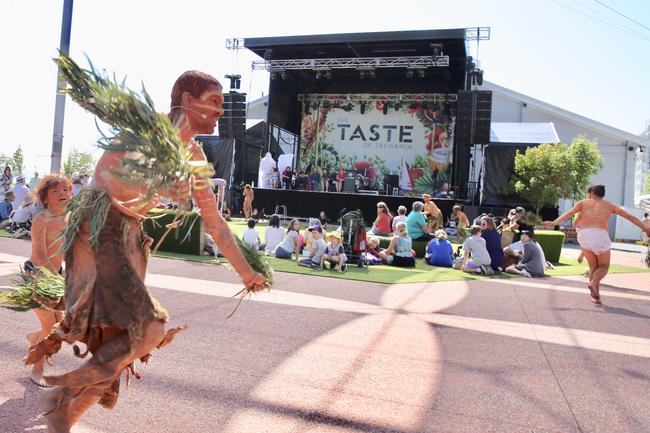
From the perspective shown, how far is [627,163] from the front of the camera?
32281 millimetres

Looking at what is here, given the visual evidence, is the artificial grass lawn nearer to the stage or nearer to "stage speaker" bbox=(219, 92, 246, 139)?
the stage

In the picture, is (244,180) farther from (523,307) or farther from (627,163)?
(627,163)

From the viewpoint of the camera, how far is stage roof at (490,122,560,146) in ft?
84.3

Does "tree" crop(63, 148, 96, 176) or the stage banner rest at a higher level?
the stage banner

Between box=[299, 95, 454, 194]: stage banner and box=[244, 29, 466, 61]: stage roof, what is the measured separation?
418 centimetres

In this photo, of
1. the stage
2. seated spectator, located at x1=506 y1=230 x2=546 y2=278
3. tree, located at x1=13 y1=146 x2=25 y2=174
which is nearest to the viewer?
seated spectator, located at x1=506 y1=230 x2=546 y2=278

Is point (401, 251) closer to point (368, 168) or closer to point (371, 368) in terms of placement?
point (371, 368)

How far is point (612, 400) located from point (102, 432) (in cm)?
361

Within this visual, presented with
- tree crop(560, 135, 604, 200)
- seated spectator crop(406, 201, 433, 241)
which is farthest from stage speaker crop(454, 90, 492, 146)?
seated spectator crop(406, 201, 433, 241)

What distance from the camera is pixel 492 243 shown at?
1185cm

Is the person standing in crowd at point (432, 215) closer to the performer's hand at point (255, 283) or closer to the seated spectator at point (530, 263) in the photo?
the seated spectator at point (530, 263)

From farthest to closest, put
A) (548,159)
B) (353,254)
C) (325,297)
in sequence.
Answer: (548,159) → (353,254) → (325,297)

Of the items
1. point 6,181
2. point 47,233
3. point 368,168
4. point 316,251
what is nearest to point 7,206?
point 6,181

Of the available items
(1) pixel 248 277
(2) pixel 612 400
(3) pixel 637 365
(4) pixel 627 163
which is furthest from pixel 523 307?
(4) pixel 627 163
